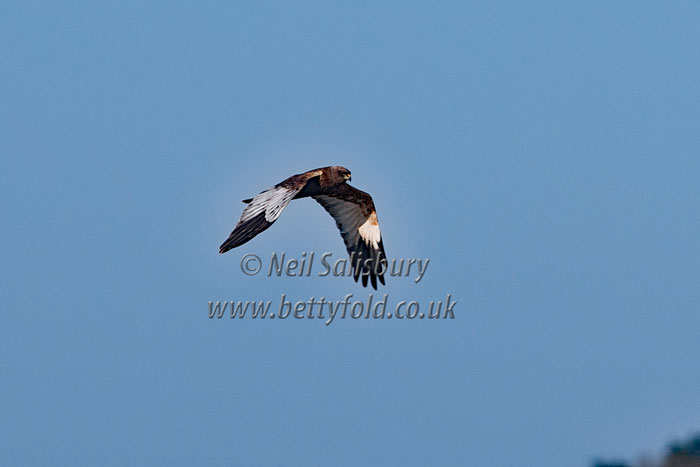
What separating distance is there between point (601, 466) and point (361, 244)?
9956 millimetres

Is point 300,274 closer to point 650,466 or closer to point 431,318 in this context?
point 431,318

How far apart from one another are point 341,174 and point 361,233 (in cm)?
295

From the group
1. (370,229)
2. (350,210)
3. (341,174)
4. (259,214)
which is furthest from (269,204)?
(370,229)

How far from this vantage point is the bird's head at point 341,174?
36156mm

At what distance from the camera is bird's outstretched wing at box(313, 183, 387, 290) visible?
38.3m

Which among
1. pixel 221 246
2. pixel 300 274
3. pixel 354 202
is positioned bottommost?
pixel 221 246

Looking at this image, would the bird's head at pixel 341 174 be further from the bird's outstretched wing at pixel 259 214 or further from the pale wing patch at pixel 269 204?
the pale wing patch at pixel 269 204

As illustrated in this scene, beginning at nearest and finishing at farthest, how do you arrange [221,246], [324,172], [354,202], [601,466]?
[221,246] → [324,172] → [354,202] → [601,466]

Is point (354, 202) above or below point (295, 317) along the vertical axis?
above

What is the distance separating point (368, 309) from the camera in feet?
125

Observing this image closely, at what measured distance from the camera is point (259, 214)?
31609mm

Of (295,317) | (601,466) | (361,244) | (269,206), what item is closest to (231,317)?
(295,317)

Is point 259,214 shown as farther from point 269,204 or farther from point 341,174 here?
point 341,174

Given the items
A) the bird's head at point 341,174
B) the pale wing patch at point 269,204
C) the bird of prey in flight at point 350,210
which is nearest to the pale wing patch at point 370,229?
the bird of prey in flight at point 350,210
